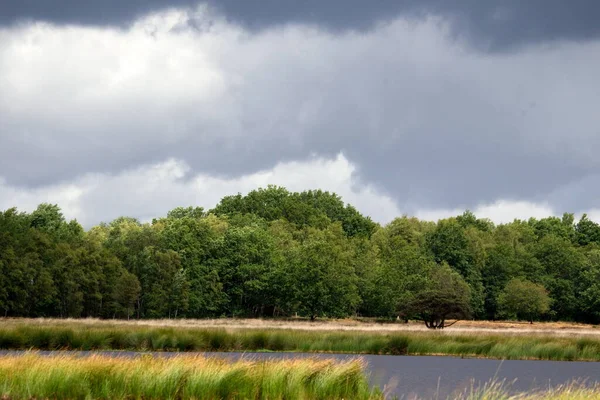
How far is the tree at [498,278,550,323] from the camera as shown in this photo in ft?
373

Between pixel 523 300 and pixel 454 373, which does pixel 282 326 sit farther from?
pixel 523 300

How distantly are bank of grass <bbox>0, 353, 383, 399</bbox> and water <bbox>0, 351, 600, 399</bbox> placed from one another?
404 cm

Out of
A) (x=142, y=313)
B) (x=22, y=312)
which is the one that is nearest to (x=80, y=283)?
(x=22, y=312)

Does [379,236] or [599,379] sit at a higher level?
[379,236]

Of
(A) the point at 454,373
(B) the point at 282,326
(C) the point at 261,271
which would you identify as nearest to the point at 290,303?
(C) the point at 261,271

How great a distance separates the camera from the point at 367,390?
838 inches

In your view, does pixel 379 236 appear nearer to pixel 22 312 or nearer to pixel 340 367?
pixel 22 312

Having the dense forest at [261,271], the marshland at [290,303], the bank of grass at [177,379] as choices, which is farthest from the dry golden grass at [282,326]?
the bank of grass at [177,379]

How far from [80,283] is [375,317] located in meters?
40.2

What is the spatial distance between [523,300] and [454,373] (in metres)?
82.9

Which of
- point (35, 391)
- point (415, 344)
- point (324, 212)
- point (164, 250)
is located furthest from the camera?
point (324, 212)

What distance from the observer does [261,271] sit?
106 m

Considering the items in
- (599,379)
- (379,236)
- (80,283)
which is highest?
(379,236)

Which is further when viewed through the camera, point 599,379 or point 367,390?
point 599,379
